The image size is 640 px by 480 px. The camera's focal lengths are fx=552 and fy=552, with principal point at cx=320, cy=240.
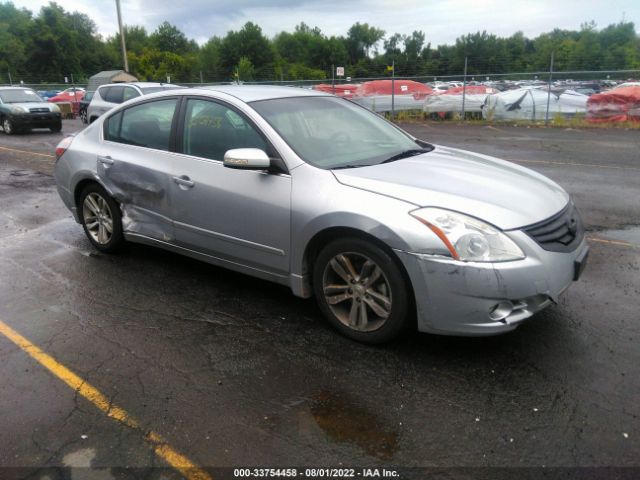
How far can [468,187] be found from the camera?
354 cm

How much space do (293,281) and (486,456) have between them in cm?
175

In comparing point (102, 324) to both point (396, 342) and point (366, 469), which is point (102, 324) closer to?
point (396, 342)

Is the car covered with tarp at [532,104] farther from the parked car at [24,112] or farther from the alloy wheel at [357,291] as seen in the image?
the alloy wheel at [357,291]

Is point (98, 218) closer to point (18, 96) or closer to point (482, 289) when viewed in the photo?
point (482, 289)

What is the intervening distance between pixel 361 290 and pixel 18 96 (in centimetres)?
1995

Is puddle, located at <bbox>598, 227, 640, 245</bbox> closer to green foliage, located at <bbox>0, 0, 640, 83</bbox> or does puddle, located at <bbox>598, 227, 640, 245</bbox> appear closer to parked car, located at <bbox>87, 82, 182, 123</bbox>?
parked car, located at <bbox>87, 82, 182, 123</bbox>

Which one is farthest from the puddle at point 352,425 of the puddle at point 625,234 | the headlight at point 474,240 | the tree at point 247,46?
the tree at point 247,46

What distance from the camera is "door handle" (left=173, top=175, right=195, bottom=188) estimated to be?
428 cm

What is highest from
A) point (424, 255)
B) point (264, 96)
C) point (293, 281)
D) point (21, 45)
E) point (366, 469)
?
point (21, 45)

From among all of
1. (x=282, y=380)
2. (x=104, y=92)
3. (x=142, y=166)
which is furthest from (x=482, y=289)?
(x=104, y=92)

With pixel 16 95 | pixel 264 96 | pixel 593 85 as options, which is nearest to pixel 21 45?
pixel 16 95

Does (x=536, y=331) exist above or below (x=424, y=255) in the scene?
below

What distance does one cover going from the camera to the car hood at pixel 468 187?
10.8 ft

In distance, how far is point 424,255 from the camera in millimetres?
3145
